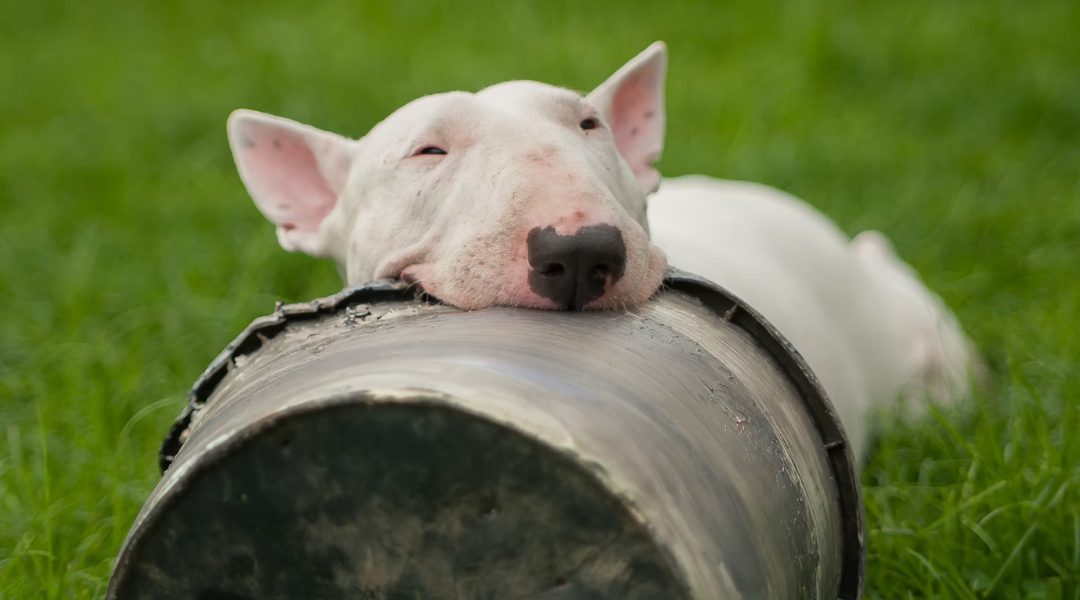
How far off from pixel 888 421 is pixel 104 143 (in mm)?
4776

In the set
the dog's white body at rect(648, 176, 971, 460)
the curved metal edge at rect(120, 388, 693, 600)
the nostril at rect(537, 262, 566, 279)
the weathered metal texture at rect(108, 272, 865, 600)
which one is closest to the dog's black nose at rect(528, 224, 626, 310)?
the nostril at rect(537, 262, 566, 279)

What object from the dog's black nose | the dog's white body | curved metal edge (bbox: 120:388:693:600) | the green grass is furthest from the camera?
the dog's white body

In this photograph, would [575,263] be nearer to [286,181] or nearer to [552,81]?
[286,181]

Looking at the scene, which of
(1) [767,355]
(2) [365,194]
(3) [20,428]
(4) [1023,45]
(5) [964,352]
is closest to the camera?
(1) [767,355]

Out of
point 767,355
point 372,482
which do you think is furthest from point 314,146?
point 372,482

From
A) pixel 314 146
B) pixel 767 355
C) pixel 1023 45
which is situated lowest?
pixel 767 355

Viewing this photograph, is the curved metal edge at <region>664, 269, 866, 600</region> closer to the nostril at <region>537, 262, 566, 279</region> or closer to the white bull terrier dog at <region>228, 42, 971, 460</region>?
the white bull terrier dog at <region>228, 42, 971, 460</region>

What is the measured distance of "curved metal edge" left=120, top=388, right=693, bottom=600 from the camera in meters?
1.43

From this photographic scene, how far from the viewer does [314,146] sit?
283cm

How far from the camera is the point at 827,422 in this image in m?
2.10

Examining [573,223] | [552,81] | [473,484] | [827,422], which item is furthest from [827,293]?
[552,81]

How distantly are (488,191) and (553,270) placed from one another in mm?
264

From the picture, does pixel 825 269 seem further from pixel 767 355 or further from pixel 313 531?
pixel 313 531

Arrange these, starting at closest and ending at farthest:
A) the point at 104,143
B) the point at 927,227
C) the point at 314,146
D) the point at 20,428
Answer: the point at 314,146
the point at 20,428
the point at 927,227
the point at 104,143
